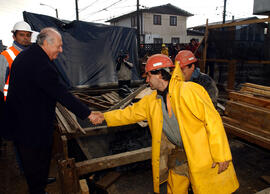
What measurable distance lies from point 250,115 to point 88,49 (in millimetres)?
9516

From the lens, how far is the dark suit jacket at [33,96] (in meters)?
2.61

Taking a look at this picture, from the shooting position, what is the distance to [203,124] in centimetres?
231

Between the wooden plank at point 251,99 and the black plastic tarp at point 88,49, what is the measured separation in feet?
28.1

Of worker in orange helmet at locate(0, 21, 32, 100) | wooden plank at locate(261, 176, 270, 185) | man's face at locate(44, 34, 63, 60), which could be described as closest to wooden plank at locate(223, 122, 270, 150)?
wooden plank at locate(261, 176, 270, 185)

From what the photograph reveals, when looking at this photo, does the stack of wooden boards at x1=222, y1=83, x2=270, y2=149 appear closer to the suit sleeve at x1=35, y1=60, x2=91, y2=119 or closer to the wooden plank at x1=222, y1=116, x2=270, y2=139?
the wooden plank at x1=222, y1=116, x2=270, y2=139

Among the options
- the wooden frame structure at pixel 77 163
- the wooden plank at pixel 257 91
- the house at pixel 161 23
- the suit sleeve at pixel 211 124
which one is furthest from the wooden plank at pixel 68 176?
the house at pixel 161 23

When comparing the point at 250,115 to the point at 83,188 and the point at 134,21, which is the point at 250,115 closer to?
the point at 83,188

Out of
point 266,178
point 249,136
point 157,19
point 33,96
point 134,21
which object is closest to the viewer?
point 33,96

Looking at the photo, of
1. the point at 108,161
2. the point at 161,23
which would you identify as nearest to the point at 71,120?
the point at 108,161

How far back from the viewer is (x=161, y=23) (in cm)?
4294

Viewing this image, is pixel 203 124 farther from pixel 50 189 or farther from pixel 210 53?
pixel 210 53

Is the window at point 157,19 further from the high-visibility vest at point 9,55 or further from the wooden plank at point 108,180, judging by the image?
the wooden plank at point 108,180

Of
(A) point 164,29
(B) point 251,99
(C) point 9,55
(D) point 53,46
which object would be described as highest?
(A) point 164,29

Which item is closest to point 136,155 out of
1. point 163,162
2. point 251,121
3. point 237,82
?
point 163,162
